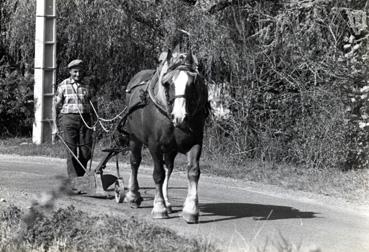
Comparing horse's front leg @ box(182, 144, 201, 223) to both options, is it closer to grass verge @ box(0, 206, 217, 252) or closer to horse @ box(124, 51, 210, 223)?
horse @ box(124, 51, 210, 223)

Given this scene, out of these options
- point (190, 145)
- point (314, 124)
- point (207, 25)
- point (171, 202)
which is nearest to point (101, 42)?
point (207, 25)

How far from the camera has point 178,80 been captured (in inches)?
362

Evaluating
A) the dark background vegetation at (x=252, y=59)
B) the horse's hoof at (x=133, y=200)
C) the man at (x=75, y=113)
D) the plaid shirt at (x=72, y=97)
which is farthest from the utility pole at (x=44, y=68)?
the horse's hoof at (x=133, y=200)

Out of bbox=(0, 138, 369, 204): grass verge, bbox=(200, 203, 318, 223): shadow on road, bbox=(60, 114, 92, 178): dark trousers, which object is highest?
bbox=(60, 114, 92, 178): dark trousers

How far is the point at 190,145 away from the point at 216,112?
8006 millimetres

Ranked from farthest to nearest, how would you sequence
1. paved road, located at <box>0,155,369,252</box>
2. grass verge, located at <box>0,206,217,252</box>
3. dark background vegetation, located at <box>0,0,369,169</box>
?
1. dark background vegetation, located at <box>0,0,369,169</box>
2. paved road, located at <box>0,155,369,252</box>
3. grass verge, located at <box>0,206,217,252</box>

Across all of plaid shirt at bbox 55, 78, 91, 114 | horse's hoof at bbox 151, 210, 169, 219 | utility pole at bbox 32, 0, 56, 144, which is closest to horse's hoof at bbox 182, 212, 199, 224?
horse's hoof at bbox 151, 210, 169, 219

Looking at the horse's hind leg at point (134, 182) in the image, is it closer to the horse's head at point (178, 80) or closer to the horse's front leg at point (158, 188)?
the horse's front leg at point (158, 188)

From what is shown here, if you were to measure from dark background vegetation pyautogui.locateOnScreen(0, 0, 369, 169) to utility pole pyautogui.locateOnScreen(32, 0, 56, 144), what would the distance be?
1.72 ft

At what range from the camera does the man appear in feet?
38.8

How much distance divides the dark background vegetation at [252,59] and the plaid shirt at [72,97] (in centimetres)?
569

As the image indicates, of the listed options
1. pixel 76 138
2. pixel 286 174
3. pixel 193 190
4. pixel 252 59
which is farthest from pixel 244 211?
pixel 252 59

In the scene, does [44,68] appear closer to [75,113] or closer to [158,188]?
[75,113]

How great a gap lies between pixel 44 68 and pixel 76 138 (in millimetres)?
8356
